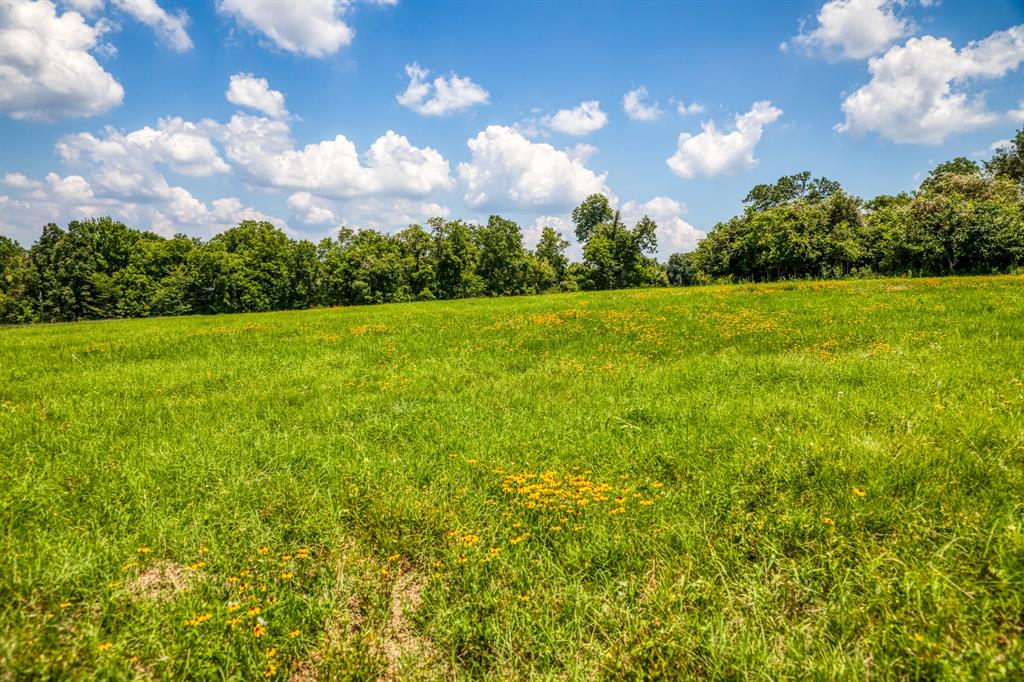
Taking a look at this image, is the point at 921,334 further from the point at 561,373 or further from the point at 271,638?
the point at 271,638

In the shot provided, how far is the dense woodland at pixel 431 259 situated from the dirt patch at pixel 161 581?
189 feet

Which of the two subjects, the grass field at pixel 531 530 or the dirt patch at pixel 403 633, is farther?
the dirt patch at pixel 403 633

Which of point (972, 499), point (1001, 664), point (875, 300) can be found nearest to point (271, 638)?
point (1001, 664)

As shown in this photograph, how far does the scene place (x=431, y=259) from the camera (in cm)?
7562

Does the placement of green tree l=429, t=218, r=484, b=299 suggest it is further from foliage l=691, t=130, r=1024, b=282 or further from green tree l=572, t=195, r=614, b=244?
foliage l=691, t=130, r=1024, b=282

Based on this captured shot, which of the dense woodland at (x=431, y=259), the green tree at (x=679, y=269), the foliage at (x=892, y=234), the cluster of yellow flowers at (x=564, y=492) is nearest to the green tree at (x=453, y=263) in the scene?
the dense woodland at (x=431, y=259)

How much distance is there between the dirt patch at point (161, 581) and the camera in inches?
152

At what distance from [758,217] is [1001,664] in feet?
224

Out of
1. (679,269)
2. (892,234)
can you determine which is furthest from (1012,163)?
(679,269)

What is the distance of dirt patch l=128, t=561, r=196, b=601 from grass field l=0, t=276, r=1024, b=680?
24mm

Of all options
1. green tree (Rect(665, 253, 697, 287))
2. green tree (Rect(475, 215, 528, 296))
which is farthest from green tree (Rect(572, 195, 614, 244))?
green tree (Rect(665, 253, 697, 287))

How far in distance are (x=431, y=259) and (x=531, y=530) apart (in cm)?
7408

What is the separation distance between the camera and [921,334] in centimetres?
1303

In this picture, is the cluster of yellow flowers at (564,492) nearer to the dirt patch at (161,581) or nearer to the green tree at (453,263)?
the dirt patch at (161,581)
